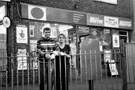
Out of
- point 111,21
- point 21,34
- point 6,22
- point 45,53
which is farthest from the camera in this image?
point 111,21

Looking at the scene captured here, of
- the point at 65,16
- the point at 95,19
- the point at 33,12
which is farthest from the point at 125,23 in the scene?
the point at 33,12

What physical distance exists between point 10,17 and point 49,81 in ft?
18.8

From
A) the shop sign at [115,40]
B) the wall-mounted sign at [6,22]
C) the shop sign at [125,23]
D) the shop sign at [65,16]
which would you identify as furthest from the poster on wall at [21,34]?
the shop sign at [125,23]

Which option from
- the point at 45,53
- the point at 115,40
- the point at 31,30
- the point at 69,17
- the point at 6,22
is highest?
the point at 69,17

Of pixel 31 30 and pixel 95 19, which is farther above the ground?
pixel 95 19

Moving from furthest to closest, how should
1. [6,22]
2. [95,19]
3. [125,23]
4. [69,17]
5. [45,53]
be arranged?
1. [125,23]
2. [95,19]
3. [69,17]
4. [6,22]
5. [45,53]

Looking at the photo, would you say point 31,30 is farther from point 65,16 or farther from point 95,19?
point 95,19

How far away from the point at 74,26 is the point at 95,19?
1.75m

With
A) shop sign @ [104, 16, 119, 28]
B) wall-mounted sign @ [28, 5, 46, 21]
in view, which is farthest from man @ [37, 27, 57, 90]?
shop sign @ [104, 16, 119, 28]

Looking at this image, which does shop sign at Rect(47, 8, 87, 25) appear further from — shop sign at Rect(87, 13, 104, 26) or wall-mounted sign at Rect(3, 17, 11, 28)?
wall-mounted sign at Rect(3, 17, 11, 28)

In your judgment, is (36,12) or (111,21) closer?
(36,12)

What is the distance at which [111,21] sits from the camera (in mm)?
14414

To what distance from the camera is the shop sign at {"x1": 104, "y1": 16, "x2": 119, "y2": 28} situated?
46.3 feet

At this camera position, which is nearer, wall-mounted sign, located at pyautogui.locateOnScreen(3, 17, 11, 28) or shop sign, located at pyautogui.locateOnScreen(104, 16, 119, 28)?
wall-mounted sign, located at pyautogui.locateOnScreen(3, 17, 11, 28)
